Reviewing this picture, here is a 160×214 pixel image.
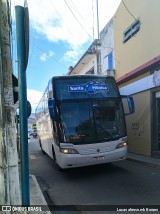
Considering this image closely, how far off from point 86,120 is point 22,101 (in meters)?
6.46

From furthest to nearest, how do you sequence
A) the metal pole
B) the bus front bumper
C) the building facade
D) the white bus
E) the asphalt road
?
the building facade < the white bus < the bus front bumper < the asphalt road < the metal pole

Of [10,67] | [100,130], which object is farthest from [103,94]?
[10,67]

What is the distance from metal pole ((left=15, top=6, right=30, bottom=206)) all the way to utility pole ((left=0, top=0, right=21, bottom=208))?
0.10 m

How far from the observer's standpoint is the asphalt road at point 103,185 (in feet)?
25.1

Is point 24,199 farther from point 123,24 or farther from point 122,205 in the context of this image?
point 123,24

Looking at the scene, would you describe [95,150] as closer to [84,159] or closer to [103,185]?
[84,159]

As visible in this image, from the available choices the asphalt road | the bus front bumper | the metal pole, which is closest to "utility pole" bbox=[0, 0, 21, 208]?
the metal pole

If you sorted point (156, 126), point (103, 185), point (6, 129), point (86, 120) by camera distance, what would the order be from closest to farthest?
point (6, 129) < point (103, 185) < point (86, 120) < point (156, 126)

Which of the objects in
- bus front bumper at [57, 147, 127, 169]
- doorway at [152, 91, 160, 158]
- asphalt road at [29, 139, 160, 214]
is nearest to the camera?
asphalt road at [29, 139, 160, 214]

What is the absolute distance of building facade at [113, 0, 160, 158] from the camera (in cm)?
1468

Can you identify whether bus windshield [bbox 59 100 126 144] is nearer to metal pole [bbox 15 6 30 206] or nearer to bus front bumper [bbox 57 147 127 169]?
bus front bumper [bbox 57 147 127 169]

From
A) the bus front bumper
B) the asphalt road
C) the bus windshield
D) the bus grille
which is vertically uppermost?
the bus windshield

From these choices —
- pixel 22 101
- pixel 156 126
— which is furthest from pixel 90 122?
pixel 22 101

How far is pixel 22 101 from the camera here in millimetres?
4438
